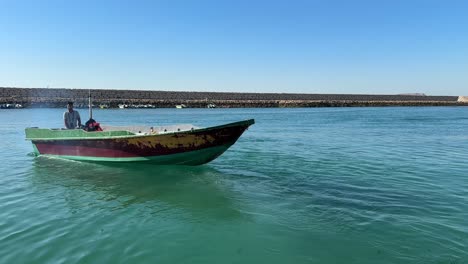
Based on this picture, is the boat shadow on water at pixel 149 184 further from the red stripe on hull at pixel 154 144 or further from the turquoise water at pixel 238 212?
the red stripe on hull at pixel 154 144

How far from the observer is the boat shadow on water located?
8055mm

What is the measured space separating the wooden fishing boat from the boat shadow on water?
33 cm

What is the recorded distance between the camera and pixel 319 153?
15.7 m

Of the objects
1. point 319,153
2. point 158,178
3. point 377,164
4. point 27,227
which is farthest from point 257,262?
point 319,153

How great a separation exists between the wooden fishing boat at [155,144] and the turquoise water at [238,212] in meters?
0.37

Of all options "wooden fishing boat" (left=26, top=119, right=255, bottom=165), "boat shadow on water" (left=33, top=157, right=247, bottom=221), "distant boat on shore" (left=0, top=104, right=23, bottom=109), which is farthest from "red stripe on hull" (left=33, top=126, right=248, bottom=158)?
"distant boat on shore" (left=0, top=104, right=23, bottom=109)

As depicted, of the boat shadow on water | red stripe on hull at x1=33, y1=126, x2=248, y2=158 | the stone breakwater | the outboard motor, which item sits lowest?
the boat shadow on water

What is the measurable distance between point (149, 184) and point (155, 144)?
1895 mm

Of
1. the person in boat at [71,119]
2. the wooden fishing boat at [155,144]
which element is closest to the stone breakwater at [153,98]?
the person in boat at [71,119]

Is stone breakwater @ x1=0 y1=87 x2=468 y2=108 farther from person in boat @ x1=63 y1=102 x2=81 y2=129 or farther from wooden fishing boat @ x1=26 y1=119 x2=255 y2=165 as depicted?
wooden fishing boat @ x1=26 y1=119 x2=255 y2=165

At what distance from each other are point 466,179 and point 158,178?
8654 mm

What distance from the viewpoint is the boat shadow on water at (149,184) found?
8.05 metres

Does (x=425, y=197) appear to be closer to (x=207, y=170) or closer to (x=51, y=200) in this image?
(x=207, y=170)

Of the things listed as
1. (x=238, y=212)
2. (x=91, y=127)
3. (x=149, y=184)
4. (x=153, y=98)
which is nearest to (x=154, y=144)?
(x=149, y=184)
